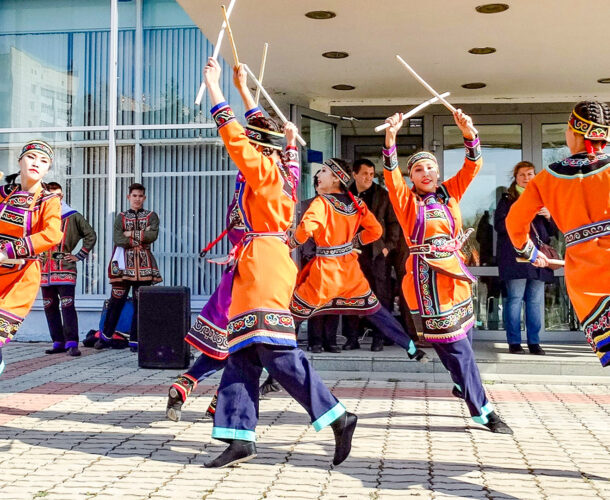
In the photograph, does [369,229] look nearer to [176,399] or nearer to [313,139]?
[313,139]

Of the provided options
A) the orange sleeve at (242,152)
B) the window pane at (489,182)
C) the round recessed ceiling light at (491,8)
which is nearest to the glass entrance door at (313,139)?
the window pane at (489,182)

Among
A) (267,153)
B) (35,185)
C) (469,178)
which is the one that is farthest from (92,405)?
(469,178)

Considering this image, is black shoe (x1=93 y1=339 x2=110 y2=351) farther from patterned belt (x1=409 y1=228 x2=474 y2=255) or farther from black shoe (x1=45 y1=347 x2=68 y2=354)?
patterned belt (x1=409 y1=228 x2=474 y2=255)

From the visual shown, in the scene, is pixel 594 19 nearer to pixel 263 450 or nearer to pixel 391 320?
pixel 391 320

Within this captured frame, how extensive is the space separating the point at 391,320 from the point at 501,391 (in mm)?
1139

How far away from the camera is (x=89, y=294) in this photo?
11633 millimetres

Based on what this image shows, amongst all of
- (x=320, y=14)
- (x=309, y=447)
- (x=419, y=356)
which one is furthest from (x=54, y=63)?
(x=309, y=447)

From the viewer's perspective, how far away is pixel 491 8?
6.82 meters

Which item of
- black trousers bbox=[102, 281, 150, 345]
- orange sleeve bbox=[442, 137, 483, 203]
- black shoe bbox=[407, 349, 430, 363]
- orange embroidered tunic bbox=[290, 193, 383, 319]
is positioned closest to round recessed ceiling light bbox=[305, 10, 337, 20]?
orange embroidered tunic bbox=[290, 193, 383, 319]

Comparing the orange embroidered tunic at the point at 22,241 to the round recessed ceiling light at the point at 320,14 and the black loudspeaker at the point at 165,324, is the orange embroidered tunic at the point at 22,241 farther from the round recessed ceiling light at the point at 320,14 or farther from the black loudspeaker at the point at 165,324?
the round recessed ceiling light at the point at 320,14

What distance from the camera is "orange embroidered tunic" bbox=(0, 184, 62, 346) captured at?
5332 millimetres

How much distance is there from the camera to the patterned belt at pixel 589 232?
4.13 metres

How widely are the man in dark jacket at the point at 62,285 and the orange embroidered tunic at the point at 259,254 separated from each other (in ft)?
18.7

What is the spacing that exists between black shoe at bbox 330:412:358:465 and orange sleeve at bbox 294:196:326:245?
114 inches
